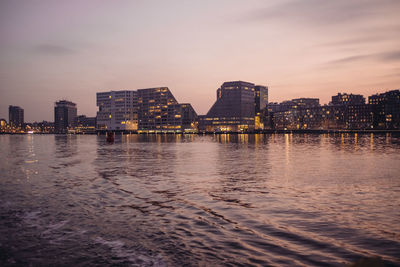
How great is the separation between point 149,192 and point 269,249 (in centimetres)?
1219

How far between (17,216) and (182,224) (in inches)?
334

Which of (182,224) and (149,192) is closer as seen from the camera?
(182,224)

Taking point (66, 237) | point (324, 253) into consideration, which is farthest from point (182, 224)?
point (324, 253)

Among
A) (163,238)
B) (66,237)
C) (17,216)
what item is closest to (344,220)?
(163,238)

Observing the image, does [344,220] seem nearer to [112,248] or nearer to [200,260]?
[200,260]

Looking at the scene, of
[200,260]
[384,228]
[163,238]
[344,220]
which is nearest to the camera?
[200,260]

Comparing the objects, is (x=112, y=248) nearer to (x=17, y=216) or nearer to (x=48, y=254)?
(x=48, y=254)

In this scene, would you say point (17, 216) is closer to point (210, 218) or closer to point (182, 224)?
point (182, 224)

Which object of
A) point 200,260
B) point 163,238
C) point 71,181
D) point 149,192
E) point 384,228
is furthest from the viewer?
point 71,181

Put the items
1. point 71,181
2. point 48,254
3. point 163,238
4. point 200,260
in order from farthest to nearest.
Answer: point 71,181, point 163,238, point 48,254, point 200,260

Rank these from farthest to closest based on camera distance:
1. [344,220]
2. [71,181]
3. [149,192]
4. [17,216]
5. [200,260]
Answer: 1. [71,181]
2. [149,192]
3. [17,216]
4. [344,220]
5. [200,260]

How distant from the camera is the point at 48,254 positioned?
10.6 metres

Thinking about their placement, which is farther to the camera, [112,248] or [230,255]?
[112,248]

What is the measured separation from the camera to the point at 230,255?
10.2 metres
